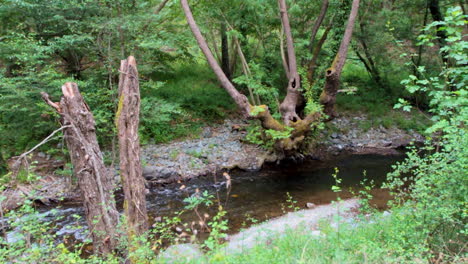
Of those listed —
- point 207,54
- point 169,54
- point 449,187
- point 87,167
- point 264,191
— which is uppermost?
point 169,54

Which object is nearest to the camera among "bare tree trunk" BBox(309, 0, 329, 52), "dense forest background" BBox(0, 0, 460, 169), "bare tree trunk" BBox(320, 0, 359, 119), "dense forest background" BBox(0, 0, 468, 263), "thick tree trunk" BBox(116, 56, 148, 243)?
"dense forest background" BBox(0, 0, 468, 263)

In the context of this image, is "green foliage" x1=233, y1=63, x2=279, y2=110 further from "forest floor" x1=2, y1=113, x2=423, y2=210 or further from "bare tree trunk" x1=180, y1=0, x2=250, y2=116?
"forest floor" x1=2, y1=113, x2=423, y2=210

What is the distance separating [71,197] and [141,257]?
17.3 feet

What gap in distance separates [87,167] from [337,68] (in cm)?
689

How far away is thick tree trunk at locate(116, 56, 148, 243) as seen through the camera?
4.61m

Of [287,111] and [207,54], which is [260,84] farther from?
[207,54]

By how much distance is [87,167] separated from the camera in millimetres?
4254

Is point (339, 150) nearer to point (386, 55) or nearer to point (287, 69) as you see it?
point (287, 69)

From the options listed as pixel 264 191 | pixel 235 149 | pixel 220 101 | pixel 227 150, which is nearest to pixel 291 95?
pixel 235 149

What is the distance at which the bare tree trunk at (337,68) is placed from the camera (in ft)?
28.1

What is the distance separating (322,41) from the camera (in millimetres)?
→ 10734

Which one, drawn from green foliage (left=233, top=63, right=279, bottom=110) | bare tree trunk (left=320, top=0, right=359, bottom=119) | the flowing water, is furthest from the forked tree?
the flowing water

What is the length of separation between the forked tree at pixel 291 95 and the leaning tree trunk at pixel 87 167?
5.01 meters

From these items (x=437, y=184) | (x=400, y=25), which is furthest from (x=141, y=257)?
(x=400, y=25)
